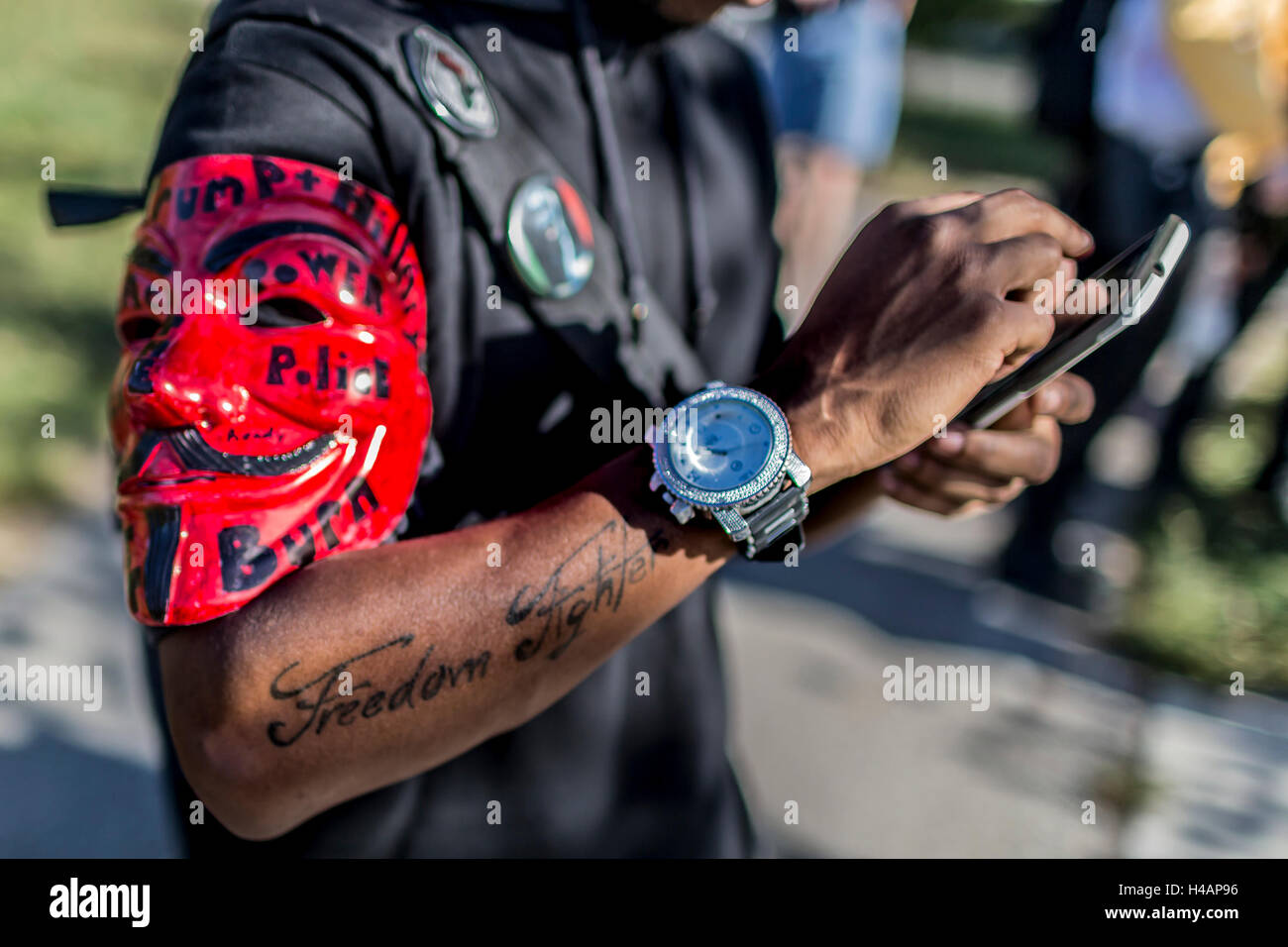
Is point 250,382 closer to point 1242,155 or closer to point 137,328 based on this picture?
point 137,328

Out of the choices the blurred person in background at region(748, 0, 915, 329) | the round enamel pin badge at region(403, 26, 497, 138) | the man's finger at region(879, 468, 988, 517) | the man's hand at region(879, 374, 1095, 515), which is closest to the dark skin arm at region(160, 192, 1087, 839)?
the man's hand at region(879, 374, 1095, 515)

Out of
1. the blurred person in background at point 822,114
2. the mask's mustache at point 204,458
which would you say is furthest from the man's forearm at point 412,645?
the blurred person in background at point 822,114

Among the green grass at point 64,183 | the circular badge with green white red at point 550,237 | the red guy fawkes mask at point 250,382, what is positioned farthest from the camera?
the green grass at point 64,183

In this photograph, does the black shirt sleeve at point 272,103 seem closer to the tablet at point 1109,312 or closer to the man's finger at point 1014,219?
the man's finger at point 1014,219

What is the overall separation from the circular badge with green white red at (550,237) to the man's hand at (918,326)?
12.1 inches

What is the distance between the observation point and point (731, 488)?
3.51 ft

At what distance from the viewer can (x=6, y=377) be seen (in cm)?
443

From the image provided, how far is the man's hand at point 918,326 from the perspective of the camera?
1035 mm

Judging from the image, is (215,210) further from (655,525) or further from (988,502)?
(988,502)

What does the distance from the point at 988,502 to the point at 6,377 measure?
4.55m

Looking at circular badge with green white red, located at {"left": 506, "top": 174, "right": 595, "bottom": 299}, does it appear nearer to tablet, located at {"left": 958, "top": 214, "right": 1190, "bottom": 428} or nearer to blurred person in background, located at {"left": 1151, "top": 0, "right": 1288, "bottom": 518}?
tablet, located at {"left": 958, "top": 214, "right": 1190, "bottom": 428}

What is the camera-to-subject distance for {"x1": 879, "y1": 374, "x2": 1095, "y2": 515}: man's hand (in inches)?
51.7
